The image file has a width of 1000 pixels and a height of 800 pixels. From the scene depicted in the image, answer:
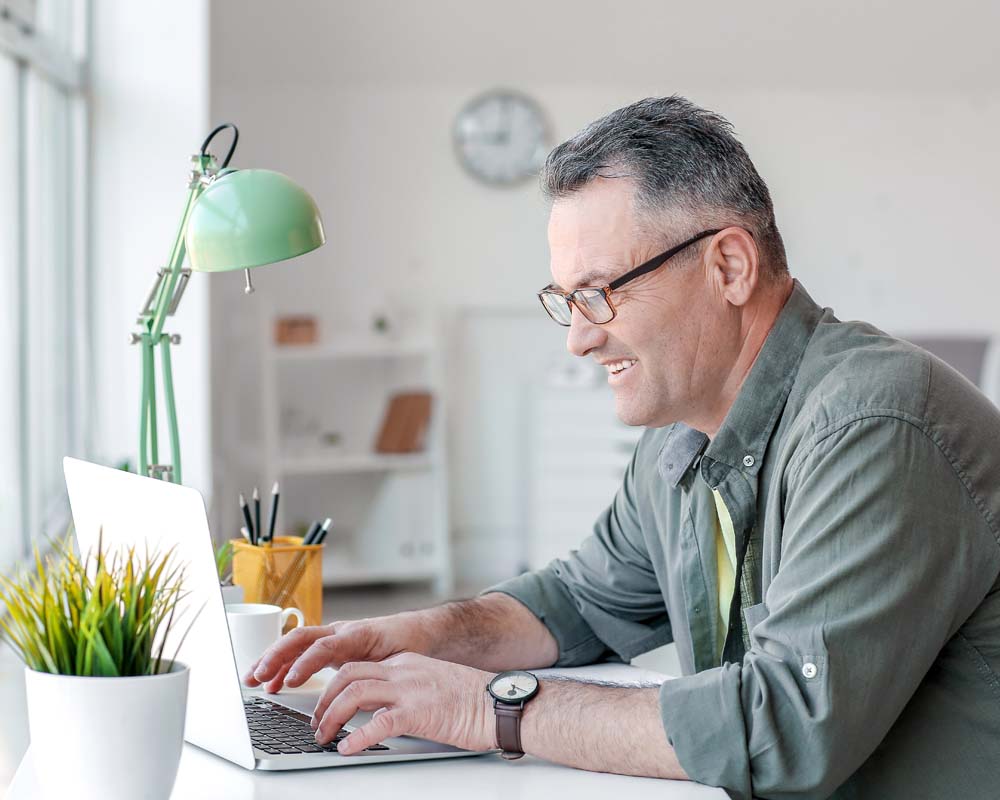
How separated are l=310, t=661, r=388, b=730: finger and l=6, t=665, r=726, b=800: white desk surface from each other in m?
0.09

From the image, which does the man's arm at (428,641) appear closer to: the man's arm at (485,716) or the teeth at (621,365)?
the man's arm at (485,716)

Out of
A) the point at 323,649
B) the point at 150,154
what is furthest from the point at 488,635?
the point at 150,154

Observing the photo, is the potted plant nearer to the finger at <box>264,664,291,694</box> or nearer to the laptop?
the laptop

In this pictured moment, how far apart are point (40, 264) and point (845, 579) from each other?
2.85 meters

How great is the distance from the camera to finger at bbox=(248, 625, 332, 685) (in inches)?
54.2

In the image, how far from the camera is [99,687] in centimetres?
92

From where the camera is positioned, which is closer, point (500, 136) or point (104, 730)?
point (104, 730)

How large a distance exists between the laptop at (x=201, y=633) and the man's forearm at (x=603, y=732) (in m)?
0.08

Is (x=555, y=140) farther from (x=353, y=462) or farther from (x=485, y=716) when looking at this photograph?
(x=485, y=716)

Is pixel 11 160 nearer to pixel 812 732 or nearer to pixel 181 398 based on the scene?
pixel 181 398

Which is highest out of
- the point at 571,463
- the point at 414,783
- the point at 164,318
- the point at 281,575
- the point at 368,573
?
the point at 164,318

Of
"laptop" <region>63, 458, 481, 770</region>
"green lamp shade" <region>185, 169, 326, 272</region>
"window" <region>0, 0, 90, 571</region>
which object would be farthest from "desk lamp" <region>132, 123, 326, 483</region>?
"window" <region>0, 0, 90, 571</region>

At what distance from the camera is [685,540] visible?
5.02 feet

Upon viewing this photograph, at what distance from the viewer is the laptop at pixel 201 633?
3.51ft
